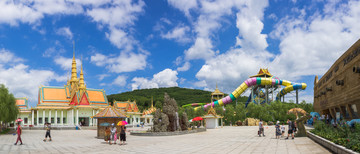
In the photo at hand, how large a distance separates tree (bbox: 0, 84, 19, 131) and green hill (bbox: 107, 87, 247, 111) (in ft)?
253

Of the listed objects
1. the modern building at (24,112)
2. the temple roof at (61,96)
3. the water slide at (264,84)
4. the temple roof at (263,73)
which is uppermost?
the temple roof at (263,73)

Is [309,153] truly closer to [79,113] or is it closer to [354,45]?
[354,45]

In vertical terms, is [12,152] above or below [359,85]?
below

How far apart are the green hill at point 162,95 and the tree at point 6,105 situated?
77143 mm

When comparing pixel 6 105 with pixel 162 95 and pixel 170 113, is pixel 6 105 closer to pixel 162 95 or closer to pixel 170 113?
pixel 170 113

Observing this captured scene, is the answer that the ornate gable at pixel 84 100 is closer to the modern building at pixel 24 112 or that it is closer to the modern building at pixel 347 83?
the modern building at pixel 24 112

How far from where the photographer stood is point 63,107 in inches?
2167

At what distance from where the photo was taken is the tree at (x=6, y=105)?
29370 millimetres

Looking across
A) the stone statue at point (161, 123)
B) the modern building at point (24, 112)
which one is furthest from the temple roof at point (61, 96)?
the stone statue at point (161, 123)

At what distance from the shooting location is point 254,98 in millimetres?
60438

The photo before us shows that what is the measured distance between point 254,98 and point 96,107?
3612 centimetres

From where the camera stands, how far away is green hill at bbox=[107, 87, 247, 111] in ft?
388

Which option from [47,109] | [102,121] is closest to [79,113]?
[47,109]

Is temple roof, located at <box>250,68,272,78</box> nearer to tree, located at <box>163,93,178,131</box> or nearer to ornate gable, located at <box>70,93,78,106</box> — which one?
tree, located at <box>163,93,178,131</box>
